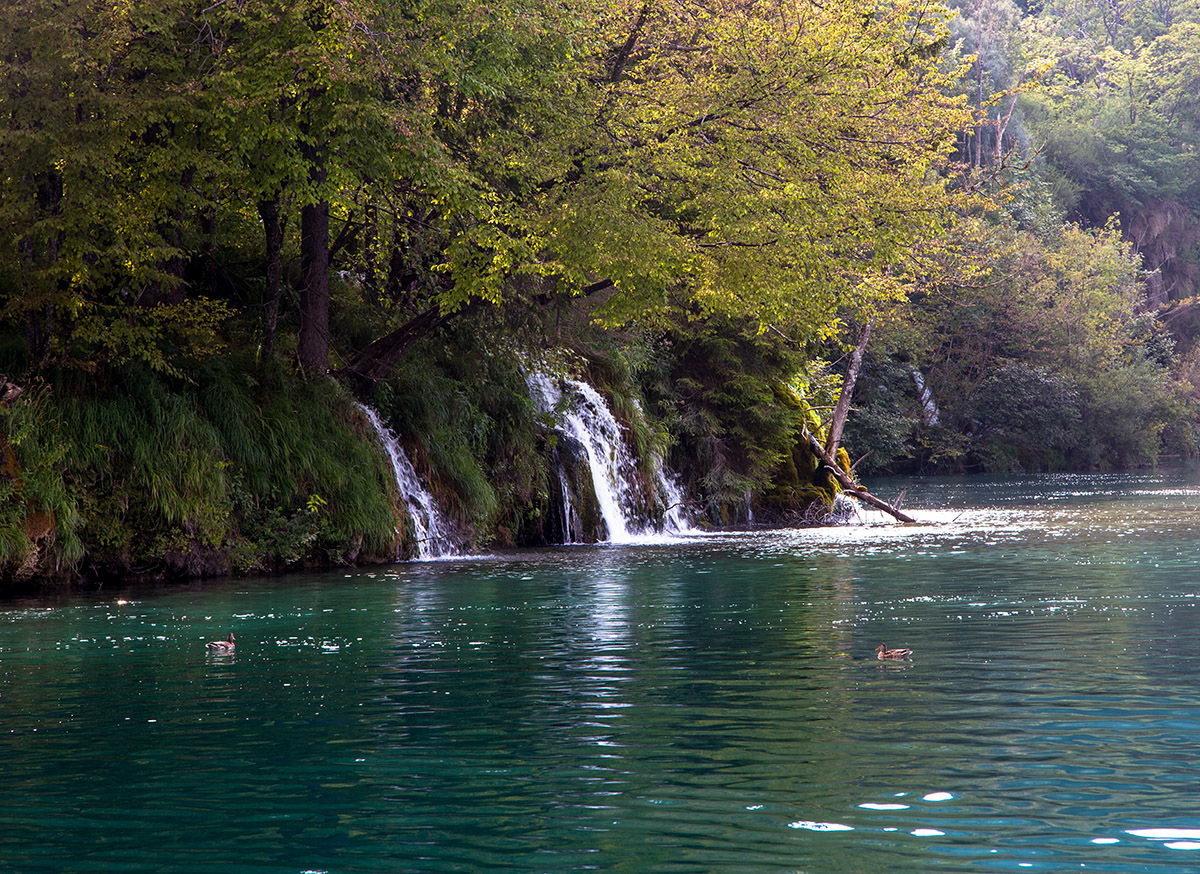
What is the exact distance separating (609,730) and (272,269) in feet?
47.7

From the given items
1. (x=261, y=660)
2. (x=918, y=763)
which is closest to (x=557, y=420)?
(x=261, y=660)

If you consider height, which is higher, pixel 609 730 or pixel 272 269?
pixel 272 269

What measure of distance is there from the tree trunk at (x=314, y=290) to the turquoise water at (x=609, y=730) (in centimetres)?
603

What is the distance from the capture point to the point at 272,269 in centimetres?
2072

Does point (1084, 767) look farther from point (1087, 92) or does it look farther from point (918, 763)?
point (1087, 92)

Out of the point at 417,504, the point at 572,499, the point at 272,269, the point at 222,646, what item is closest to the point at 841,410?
the point at 572,499

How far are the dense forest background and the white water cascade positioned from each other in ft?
1.98

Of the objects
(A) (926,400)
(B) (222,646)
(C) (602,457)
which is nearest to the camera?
(B) (222,646)

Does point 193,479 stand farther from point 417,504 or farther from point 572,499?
point 572,499

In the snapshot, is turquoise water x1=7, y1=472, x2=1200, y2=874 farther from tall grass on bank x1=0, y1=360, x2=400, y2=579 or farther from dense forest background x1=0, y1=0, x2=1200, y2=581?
dense forest background x1=0, y1=0, x2=1200, y2=581

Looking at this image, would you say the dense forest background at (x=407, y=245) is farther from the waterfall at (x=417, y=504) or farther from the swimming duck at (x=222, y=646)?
the swimming duck at (x=222, y=646)

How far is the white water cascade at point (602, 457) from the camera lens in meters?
25.6

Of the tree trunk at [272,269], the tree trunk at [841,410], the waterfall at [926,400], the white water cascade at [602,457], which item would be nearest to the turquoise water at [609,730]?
the tree trunk at [272,269]

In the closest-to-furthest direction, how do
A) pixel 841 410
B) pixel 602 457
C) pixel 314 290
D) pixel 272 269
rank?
pixel 272 269 → pixel 314 290 → pixel 602 457 → pixel 841 410
